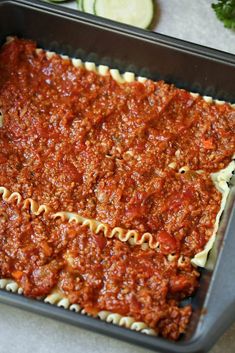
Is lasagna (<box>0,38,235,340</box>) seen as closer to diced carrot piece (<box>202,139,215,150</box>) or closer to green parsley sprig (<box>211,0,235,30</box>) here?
diced carrot piece (<box>202,139,215,150</box>)

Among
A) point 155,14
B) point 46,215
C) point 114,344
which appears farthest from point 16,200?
point 155,14

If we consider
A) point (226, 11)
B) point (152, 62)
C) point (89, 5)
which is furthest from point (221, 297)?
point (89, 5)

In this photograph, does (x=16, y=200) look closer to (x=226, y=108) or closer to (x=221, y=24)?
(x=226, y=108)

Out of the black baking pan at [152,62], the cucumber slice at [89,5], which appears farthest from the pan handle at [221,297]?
the cucumber slice at [89,5]

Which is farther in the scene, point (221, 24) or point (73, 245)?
point (221, 24)

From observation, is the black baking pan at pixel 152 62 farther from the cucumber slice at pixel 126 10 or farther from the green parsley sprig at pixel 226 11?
the green parsley sprig at pixel 226 11

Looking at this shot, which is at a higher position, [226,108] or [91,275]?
[226,108]
